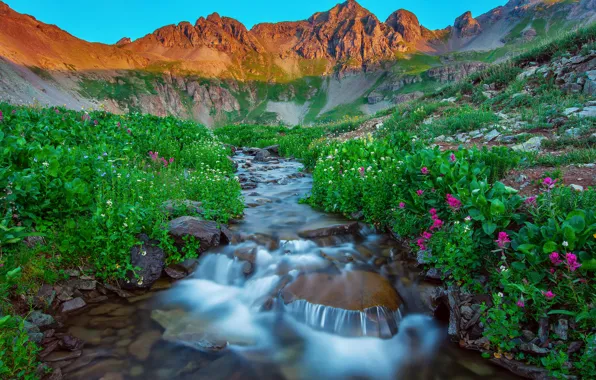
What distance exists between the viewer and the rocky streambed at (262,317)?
12.5 ft

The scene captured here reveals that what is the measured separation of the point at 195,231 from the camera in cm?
581

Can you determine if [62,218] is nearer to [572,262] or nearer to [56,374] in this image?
[56,374]

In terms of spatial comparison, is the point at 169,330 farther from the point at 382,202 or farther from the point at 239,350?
the point at 382,202

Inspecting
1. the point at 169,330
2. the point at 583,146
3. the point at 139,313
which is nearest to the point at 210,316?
the point at 169,330

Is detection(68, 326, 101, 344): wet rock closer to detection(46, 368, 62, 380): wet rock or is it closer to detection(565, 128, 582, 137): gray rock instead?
detection(46, 368, 62, 380): wet rock

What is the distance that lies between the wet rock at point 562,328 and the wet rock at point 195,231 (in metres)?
5.07

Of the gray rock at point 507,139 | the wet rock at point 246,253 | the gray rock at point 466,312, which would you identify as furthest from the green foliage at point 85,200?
the gray rock at point 507,139

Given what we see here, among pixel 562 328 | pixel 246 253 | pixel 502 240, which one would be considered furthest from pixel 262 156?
pixel 562 328


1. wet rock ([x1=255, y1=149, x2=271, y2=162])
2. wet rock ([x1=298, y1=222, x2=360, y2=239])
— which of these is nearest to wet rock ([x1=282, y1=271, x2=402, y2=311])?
wet rock ([x1=298, y1=222, x2=360, y2=239])

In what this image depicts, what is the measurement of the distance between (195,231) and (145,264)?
1.01 m

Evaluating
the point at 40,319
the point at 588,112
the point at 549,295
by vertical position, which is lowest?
the point at 549,295

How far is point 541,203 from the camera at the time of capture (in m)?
4.24

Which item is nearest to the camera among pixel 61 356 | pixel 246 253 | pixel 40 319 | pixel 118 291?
pixel 61 356

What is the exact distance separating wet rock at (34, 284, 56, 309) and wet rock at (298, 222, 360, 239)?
13.4 ft
